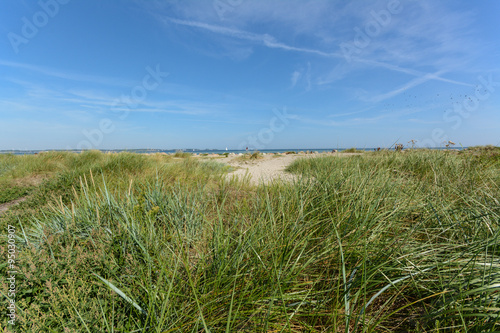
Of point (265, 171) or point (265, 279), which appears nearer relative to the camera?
point (265, 279)

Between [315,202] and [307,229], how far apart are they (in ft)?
1.69

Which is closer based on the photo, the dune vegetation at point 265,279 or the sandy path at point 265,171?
the dune vegetation at point 265,279

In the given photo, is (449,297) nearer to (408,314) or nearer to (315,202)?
(408,314)

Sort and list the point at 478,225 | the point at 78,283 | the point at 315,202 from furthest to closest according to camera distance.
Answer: the point at 315,202 → the point at 478,225 → the point at 78,283

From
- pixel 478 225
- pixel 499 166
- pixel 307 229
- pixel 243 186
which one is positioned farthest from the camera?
pixel 499 166

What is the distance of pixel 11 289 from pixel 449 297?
2.18 metres

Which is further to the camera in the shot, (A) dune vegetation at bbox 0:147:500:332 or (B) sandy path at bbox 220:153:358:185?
(B) sandy path at bbox 220:153:358:185

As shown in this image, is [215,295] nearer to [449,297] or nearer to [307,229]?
[307,229]

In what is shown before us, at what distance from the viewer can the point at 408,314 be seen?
1.03m

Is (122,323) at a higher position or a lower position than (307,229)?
lower

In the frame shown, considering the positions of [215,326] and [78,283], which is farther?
[78,283]

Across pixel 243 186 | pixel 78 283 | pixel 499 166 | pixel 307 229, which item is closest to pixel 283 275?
pixel 307 229

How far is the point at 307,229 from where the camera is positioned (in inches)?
63.6

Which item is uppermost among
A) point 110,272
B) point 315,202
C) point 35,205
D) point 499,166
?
point 499,166
